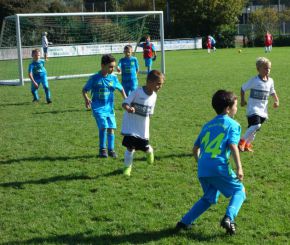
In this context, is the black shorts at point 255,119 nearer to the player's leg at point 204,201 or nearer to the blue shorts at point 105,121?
the blue shorts at point 105,121

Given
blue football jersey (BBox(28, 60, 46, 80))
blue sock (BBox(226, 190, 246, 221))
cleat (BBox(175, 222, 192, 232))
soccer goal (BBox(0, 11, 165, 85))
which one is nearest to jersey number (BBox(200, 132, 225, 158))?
blue sock (BBox(226, 190, 246, 221))

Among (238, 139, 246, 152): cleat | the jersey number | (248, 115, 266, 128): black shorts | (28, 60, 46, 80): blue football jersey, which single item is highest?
(28, 60, 46, 80): blue football jersey

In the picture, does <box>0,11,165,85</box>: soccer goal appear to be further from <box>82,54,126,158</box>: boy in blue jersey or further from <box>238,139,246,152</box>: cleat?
<box>238,139,246,152</box>: cleat

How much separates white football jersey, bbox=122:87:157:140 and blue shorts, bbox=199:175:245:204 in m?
1.95

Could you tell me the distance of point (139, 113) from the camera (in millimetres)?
6211

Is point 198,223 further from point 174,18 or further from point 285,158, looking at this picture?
point 174,18

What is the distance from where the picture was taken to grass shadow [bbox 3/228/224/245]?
4426 mm

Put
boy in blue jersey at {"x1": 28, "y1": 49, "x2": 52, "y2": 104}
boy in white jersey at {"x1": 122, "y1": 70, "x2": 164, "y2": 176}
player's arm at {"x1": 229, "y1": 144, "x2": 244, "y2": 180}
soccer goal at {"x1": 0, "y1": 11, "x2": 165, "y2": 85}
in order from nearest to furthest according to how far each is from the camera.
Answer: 1. player's arm at {"x1": 229, "y1": 144, "x2": 244, "y2": 180}
2. boy in white jersey at {"x1": 122, "y1": 70, "x2": 164, "y2": 176}
3. boy in blue jersey at {"x1": 28, "y1": 49, "x2": 52, "y2": 104}
4. soccer goal at {"x1": 0, "y1": 11, "x2": 165, "y2": 85}

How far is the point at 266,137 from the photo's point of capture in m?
8.68

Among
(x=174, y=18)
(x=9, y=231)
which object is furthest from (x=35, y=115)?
(x=174, y=18)

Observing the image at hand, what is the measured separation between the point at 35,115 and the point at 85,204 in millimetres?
6927

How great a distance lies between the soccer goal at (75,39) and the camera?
888 inches

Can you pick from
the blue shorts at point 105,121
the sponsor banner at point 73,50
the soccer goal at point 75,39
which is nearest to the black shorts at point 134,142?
the blue shorts at point 105,121

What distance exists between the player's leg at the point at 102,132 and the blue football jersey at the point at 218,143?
3190 mm
